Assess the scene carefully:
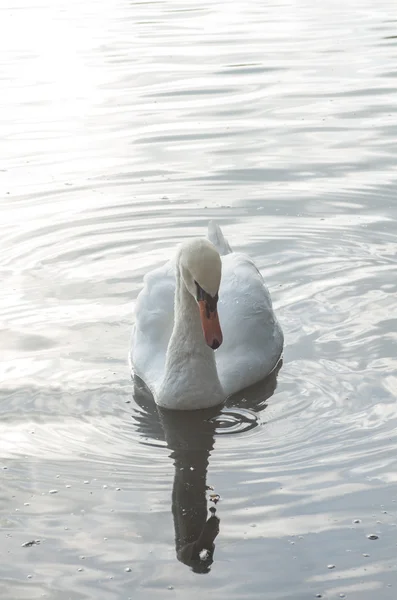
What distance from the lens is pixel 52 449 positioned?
301 inches

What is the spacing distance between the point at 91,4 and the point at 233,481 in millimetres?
25623

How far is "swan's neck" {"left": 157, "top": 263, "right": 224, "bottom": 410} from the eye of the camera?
834 centimetres

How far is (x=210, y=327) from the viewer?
769 centimetres

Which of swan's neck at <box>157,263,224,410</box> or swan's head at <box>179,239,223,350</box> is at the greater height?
swan's head at <box>179,239,223,350</box>

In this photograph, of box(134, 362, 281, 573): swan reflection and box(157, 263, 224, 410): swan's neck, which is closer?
box(134, 362, 281, 573): swan reflection

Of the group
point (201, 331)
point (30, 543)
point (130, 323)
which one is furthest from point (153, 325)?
point (30, 543)

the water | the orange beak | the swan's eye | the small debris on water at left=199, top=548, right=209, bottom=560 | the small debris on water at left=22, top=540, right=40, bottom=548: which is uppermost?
the swan's eye

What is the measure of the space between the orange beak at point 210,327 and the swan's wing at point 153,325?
1.16 meters

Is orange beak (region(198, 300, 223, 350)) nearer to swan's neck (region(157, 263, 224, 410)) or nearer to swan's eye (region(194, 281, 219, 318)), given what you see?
swan's eye (region(194, 281, 219, 318))

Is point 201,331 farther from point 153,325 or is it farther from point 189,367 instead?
point 153,325

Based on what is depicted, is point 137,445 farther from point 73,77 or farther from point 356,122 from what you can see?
point 73,77

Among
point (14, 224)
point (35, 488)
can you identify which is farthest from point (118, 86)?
point (35, 488)

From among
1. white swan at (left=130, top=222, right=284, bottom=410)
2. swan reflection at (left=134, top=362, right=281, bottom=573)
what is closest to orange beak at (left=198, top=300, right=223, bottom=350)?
white swan at (left=130, top=222, right=284, bottom=410)

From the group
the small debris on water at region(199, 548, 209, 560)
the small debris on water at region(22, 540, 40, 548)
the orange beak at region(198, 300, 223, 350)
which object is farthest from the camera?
the orange beak at region(198, 300, 223, 350)
